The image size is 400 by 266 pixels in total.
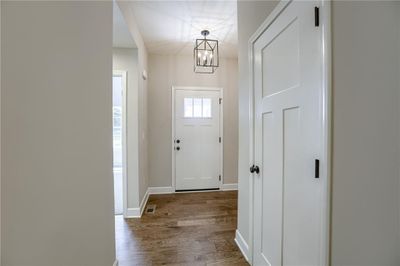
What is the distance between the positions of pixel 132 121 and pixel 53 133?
190 centimetres

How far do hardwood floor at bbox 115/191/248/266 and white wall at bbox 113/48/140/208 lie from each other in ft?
1.30

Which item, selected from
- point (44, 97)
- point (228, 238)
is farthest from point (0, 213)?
point (228, 238)

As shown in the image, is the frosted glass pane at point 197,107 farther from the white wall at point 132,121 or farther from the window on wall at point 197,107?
the white wall at point 132,121

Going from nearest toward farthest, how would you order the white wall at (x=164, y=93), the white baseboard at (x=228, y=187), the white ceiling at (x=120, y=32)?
the white ceiling at (x=120, y=32), the white wall at (x=164, y=93), the white baseboard at (x=228, y=187)

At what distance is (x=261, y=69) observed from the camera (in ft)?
5.15

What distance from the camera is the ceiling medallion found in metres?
2.78

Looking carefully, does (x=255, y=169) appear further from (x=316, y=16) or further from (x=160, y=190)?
(x=160, y=190)

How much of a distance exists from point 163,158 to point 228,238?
199cm

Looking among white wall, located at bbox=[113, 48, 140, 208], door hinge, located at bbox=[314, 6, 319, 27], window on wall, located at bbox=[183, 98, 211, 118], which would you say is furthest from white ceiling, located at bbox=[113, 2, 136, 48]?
door hinge, located at bbox=[314, 6, 319, 27]

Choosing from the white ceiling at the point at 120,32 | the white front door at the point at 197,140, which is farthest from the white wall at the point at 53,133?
the white front door at the point at 197,140

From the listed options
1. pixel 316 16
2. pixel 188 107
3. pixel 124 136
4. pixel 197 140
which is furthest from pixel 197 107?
pixel 316 16

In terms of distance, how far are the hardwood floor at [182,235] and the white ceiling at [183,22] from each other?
261 centimetres

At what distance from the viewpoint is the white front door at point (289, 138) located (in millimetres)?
971

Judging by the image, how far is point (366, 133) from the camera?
33.9 inches
